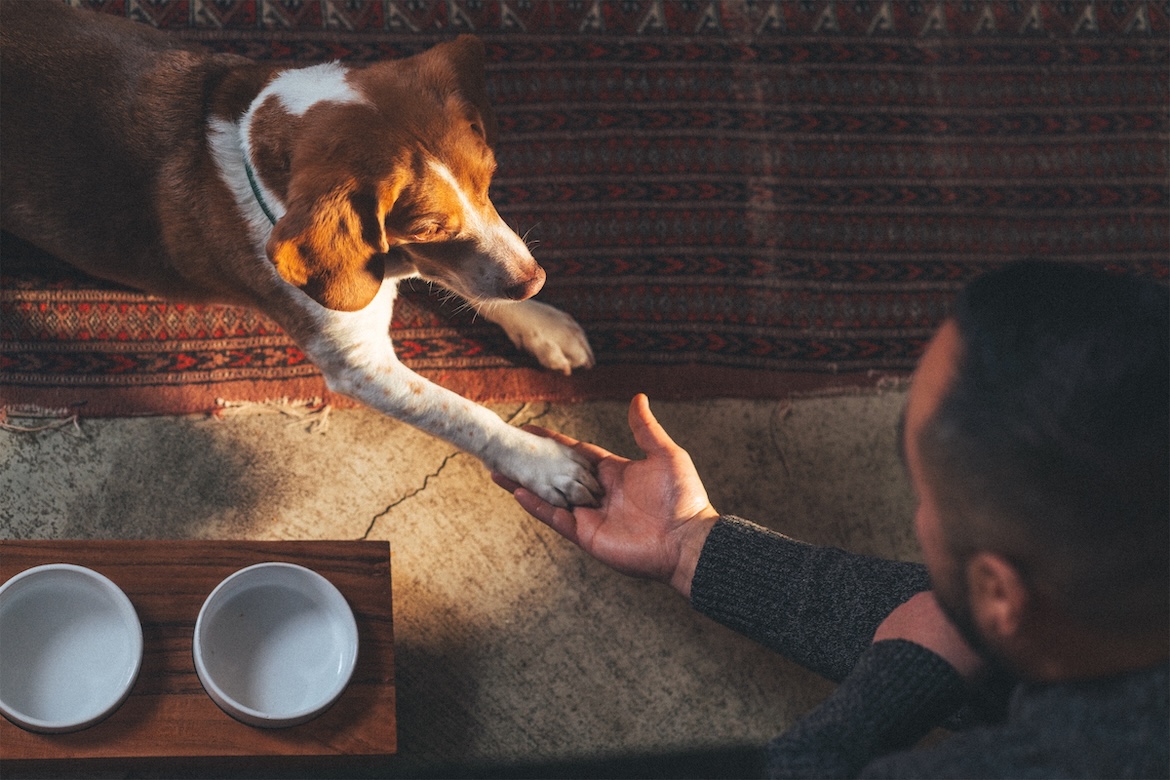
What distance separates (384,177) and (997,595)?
3.21 ft

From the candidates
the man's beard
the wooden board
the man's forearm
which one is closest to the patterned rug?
the wooden board

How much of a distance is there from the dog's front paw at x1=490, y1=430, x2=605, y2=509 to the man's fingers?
12 cm

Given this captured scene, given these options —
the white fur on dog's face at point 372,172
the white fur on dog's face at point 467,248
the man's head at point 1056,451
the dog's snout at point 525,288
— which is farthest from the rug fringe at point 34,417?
the man's head at point 1056,451

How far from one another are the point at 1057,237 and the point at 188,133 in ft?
6.46

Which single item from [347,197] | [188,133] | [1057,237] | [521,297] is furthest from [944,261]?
[188,133]

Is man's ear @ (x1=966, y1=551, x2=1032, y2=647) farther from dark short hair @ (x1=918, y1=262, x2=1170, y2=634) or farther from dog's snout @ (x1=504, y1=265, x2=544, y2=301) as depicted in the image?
dog's snout @ (x1=504, y1=265, x2=544, y2=301)

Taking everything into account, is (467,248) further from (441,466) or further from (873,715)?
(873,715)

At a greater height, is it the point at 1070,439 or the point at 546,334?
the point at 1070,439

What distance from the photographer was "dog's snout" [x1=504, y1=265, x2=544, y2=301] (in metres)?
1.58

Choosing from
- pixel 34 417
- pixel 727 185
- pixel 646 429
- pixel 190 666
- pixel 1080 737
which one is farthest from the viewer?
pixel 727 185

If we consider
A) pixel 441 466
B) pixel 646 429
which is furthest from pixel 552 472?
pixel 441 466

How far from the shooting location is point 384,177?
1339mm

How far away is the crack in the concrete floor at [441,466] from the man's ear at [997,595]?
114 centimetres

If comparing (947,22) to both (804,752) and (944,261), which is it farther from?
(804,752)
